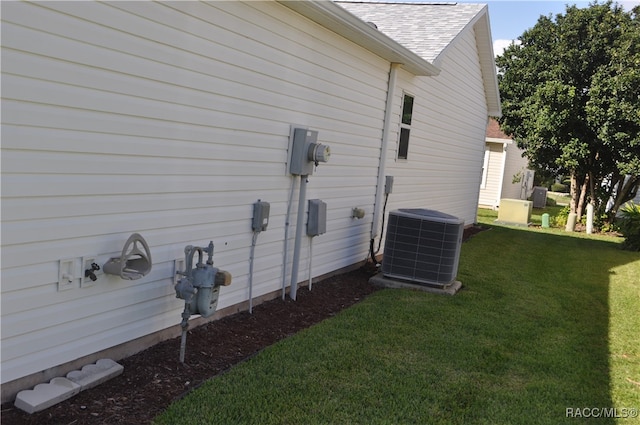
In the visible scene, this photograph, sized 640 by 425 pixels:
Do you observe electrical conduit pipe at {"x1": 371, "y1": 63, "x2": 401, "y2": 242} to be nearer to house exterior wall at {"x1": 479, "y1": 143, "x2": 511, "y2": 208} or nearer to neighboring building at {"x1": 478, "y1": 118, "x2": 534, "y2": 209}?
neighboring building at {"x1": 478, "y1": 118, "x2": 534, "y2": 209}

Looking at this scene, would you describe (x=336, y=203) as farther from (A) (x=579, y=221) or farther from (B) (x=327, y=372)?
(A) (x=579, y=221)

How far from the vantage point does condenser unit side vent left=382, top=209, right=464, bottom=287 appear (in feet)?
21.6

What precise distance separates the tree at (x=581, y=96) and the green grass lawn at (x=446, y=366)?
300 inches

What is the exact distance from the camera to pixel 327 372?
12.7 ft

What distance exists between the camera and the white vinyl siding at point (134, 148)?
9.44ft

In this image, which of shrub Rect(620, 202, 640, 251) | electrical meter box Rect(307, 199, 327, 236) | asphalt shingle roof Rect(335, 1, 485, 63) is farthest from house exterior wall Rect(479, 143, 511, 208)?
electrical meter box Rect(307, 199, 327, 236)

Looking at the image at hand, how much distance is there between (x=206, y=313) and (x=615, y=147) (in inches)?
509

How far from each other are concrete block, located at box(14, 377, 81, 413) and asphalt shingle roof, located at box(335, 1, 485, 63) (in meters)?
6.90

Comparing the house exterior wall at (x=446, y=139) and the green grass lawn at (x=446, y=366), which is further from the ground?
the house exterior wall at (x=446, y=139)

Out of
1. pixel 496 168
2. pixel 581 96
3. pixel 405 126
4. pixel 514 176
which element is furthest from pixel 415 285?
pixel 514 176

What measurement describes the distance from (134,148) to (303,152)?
6.98 ft

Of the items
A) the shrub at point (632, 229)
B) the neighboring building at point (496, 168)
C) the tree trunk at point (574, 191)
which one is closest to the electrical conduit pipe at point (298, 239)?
the shrub at point (632, 229)

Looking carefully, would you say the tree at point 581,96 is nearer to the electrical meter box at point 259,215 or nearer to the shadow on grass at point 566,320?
the shadow on grass at point 566,320

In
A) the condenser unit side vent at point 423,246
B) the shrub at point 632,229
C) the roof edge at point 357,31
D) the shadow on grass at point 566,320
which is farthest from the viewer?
the shrub at point 632,229
